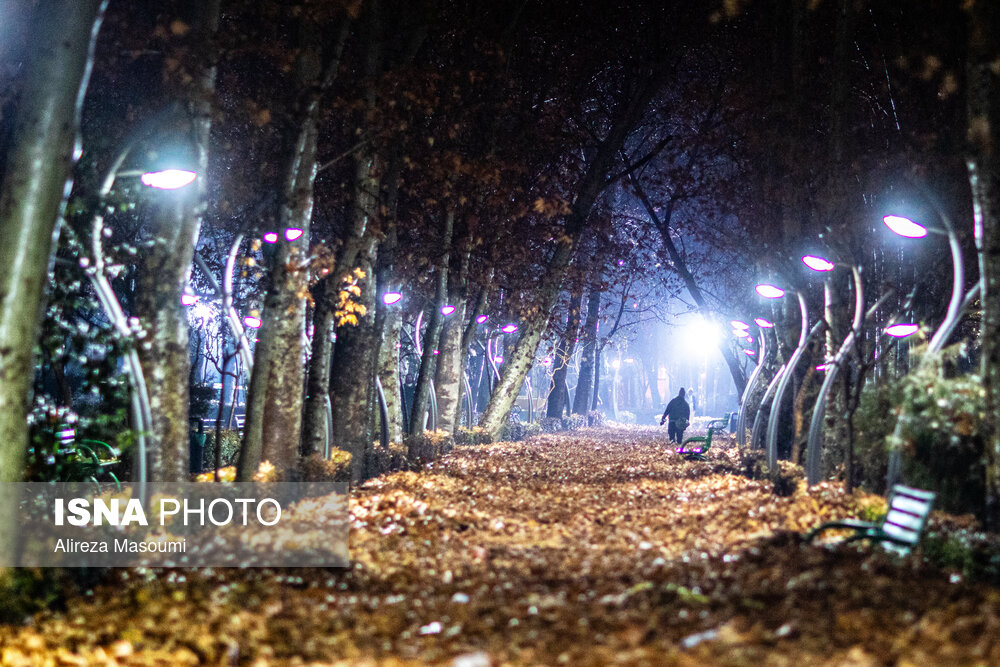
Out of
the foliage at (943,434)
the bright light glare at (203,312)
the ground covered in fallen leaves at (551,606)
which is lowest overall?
the ground covered in fallen leaves at (551,606)

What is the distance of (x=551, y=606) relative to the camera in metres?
5.79

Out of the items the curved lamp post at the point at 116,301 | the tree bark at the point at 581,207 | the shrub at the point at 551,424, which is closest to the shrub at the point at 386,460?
the curved lamp post at the point at 116,301

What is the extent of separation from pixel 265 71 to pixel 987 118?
39.8ft

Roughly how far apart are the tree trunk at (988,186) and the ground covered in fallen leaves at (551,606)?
118 cm

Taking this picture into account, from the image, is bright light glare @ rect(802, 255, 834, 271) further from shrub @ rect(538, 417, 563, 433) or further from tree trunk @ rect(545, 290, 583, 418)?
shrub @ rect(538, 417, 563, 433)

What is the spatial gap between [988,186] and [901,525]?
2.83m

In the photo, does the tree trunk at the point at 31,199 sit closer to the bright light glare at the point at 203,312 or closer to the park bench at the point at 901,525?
the park bench at the point at 901,525

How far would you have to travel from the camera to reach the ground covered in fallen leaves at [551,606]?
462 centimetres

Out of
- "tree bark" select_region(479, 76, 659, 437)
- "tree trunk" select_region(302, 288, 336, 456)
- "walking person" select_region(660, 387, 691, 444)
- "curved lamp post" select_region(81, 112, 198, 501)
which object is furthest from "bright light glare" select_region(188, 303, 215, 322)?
"curved lamp post" select_region(81, 112, 198, 501)

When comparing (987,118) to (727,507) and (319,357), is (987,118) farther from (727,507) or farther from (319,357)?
(319,357)

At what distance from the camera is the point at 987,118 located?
690 centimetres

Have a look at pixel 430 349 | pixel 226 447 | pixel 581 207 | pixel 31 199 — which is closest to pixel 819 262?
pixel 430 349

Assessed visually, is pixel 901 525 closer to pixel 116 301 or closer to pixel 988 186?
pixel 988 186

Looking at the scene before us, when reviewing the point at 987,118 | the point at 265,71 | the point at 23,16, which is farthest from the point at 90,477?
the point at 987,118
